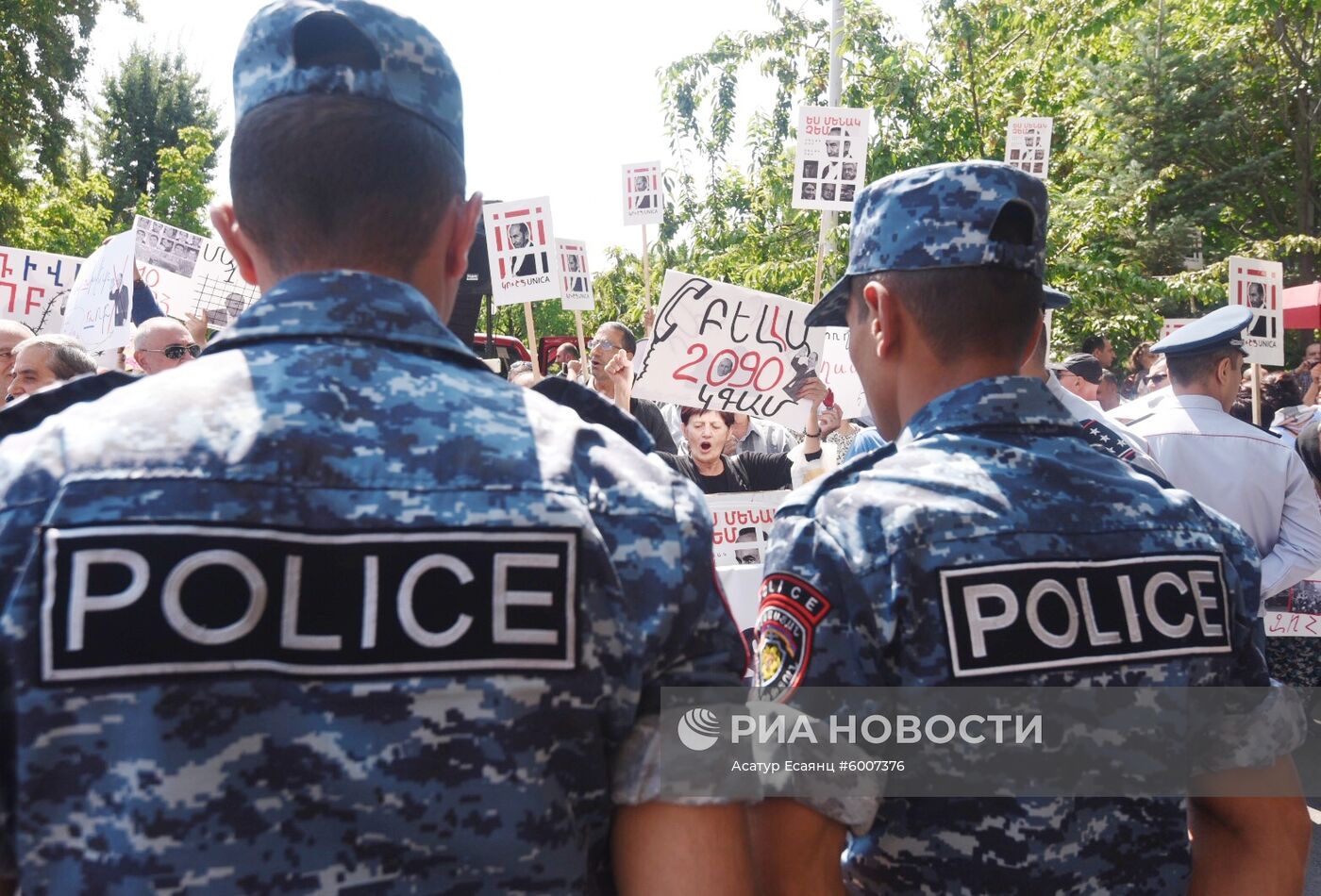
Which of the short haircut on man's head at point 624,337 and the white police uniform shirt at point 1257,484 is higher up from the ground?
the short haircut on man's head at point 624,337

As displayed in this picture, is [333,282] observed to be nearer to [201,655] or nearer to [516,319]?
[201,655]

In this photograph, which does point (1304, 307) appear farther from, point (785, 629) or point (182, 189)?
point (182, 189)

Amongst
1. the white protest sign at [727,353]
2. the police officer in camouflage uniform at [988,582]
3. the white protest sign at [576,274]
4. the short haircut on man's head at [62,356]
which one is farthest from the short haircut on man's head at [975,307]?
the white protest sign at [576,274]

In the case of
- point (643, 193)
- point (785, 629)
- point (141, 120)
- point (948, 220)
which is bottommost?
point (785, 629)

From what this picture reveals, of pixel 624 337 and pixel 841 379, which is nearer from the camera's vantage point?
pixel 624 337

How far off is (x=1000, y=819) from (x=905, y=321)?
773 millimetres

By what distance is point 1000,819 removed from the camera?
160 centimetres

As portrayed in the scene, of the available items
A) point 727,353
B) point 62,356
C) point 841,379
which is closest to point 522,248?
point 841,379

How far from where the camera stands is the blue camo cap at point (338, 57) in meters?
1.26

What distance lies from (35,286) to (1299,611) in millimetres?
8233

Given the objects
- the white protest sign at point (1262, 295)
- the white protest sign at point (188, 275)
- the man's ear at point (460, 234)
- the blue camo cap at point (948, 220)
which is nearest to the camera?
the man's ear at point (460, 234)

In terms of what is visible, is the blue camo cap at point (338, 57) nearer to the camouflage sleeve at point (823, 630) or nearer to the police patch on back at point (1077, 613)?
the camouflage sleeve at point (823, 630)

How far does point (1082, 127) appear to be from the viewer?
19922 millimetres

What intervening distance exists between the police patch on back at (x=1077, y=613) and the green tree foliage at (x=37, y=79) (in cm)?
2081
